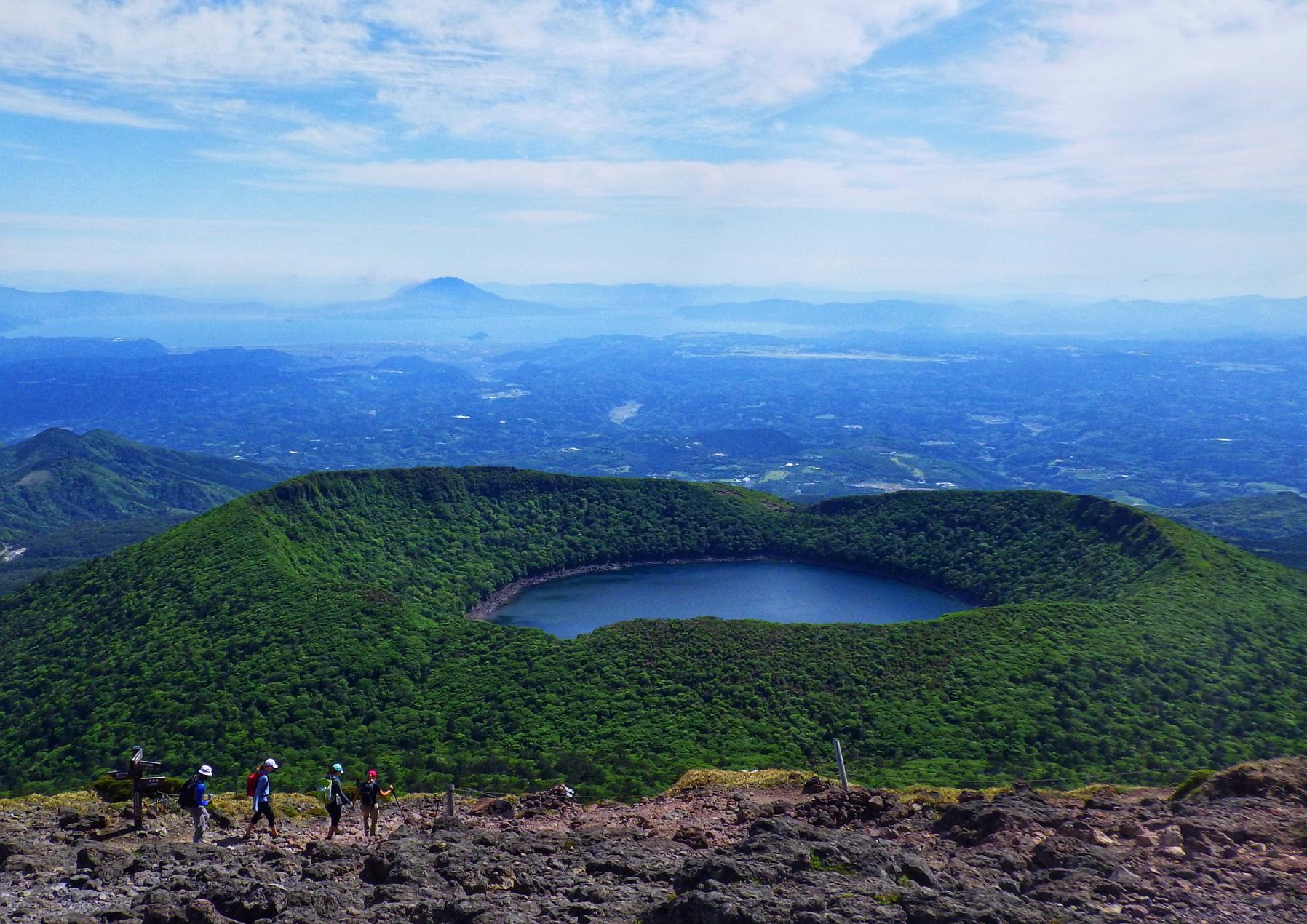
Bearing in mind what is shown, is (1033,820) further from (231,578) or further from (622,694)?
(231,578)

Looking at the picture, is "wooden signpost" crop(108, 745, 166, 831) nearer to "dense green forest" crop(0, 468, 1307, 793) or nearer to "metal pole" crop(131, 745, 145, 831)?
"metal pole" crop(131, 745, 145, 831)

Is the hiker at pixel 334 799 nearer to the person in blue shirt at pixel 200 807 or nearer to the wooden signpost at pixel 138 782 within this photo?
the person in blue shirt at pixel 200 807

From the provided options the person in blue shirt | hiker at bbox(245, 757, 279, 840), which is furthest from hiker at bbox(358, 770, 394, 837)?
the person in blue shirt

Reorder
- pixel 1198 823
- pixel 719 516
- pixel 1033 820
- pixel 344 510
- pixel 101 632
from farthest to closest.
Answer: pixel 719 516 < pixel 344 510 < pixel 101 632 < pixel 1033 820 < pixel 1198 823

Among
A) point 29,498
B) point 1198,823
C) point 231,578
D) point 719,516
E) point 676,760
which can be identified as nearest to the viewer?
point 1198,823

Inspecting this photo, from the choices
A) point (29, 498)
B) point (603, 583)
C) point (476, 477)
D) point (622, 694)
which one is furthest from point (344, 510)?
point (29, 498)

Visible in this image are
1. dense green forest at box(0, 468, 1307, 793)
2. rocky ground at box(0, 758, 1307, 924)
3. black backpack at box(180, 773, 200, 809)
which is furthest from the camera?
dense green forest at box(0, 468, 1307, 793)

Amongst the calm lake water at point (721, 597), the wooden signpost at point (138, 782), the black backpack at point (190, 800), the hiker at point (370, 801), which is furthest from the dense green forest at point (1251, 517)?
the wooden signpost at point (138, 782)
